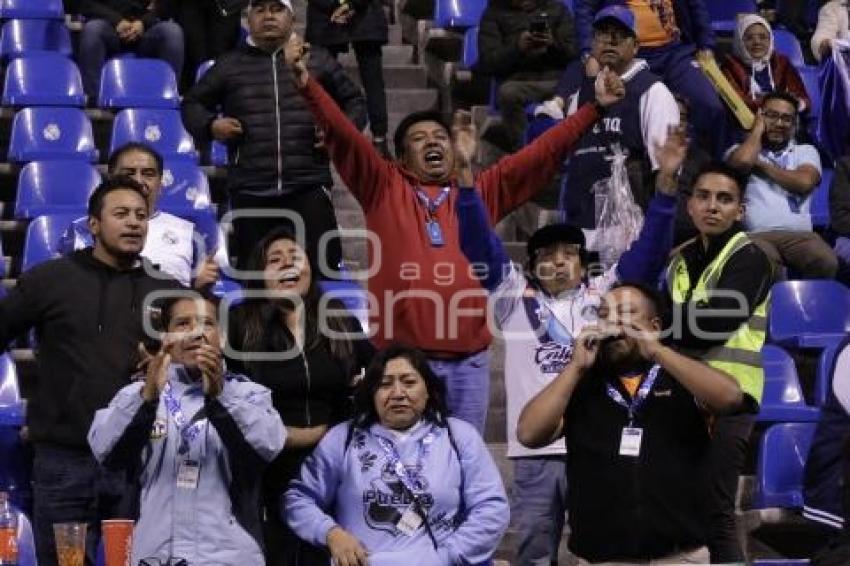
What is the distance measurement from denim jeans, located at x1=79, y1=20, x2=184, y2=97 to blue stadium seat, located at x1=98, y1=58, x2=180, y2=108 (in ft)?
0.54

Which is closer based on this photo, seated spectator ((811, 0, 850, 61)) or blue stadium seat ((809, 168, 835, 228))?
blue stadium seat ((809, 168, 835, 228))

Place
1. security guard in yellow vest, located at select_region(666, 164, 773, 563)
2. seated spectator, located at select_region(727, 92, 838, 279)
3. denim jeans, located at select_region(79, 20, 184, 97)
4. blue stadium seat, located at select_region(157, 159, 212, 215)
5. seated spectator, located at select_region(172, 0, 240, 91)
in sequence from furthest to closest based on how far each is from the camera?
1. seated spectator, located at select_region(172, 0, 240, 91)
2. denim jeans, located at select_region(79, 20, 184, 97)
3. seated spectator, located at select_region(727, 92, 838, 279)
4. blue stadium seat, located at select_region(157, 159, 212, 215)
5. security guard in yellow vest, located at select_region(666, 164, 773, 563)

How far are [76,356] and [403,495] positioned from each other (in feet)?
3.88

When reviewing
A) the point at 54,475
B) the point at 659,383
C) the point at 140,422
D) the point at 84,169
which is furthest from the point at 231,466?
the point at 84,169

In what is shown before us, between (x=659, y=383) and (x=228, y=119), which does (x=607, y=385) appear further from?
(x=228, y=119)

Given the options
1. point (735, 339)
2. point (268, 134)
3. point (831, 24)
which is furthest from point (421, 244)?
point (831, 24)

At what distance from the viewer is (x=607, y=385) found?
6.14 meters

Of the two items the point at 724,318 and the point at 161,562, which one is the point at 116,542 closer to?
the point at 161,562

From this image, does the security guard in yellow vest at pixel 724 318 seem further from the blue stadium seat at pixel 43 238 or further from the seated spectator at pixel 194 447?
the blue stadium seat at pixel 43 238

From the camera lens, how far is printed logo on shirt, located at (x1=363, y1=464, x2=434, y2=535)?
637cm

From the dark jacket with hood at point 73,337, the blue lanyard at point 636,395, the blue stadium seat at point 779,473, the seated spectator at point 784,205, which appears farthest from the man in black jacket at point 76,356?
the seated spectator at point 784,205

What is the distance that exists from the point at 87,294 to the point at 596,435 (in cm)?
177

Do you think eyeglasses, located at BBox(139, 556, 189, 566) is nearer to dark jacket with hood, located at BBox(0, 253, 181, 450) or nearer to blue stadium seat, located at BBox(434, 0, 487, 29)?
dark jacket with hood, located at BBox(0, 253, 181, 450)

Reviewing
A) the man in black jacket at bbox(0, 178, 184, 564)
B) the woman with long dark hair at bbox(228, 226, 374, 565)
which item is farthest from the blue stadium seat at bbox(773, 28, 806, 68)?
the man in black jacket at bbox(0, 178, 184, 564)
